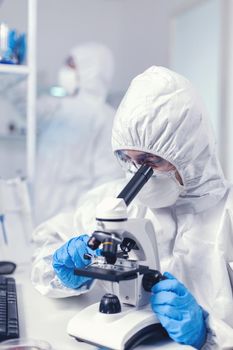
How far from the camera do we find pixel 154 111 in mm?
1113

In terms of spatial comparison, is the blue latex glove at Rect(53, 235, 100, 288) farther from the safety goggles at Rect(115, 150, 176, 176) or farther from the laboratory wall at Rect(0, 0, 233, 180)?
the laboratory wall at Rect(0, 0, 233, 180)

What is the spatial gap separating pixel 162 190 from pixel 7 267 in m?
0.61

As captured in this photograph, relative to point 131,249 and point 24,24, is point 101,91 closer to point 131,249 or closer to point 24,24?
point 24,24

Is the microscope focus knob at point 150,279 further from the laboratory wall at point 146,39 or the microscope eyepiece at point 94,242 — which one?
the laboratory wall at point 146,39

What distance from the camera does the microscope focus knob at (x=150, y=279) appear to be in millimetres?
958

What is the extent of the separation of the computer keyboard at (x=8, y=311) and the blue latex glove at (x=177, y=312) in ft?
0.95

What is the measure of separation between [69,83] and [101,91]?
22 cm

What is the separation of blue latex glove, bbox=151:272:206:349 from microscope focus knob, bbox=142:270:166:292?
13 mm

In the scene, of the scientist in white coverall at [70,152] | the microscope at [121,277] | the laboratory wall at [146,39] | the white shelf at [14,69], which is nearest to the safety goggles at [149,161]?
the microscope at [121,277]

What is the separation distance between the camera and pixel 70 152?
3.01 metres

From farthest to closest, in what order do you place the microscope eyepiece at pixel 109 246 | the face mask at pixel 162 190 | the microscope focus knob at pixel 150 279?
1. the face mask at pixel 162 190
2. the microscope focus knob at pixel 150 279
3. the microscope eyepiece at pixel 109 246

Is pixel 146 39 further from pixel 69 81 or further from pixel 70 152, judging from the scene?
pixel 70 152

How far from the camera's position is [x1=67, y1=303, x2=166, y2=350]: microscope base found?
2.84 ft

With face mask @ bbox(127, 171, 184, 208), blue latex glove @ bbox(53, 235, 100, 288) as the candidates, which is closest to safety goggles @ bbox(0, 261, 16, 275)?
blue latex glove @ bbox(53, 235, 100, 288)
